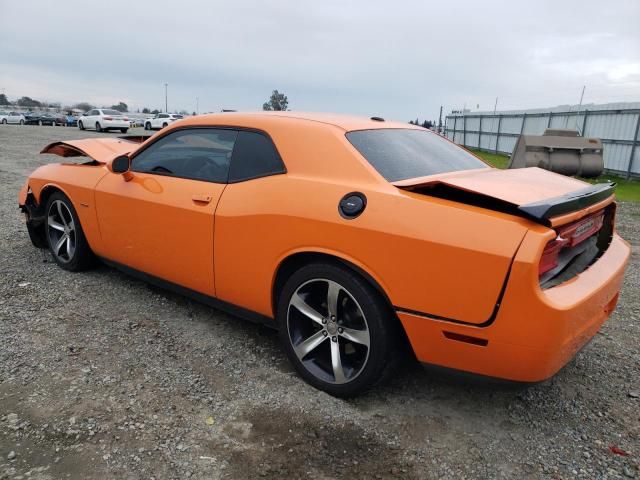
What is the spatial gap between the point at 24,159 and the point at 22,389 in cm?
1365

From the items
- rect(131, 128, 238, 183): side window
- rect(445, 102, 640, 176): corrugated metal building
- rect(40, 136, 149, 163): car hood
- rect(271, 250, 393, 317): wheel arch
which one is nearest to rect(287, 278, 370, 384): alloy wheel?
rect(271, 250, 393, 317): wheel arch

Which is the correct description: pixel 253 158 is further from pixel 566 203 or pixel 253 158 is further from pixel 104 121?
pixel 104 121

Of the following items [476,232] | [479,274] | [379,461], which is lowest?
[379,461]

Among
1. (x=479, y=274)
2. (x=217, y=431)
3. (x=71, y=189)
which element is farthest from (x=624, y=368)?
(x=71, y=189)

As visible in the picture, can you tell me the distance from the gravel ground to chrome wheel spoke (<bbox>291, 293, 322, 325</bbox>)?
1.42 ft

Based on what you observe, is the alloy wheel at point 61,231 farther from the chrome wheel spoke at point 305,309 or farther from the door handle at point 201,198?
the chrome wheel spoke at point 305,309

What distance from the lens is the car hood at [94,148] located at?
4.42 m

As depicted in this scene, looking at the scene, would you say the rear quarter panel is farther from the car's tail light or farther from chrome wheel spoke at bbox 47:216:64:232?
the car's tail light

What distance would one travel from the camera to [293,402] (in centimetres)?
275

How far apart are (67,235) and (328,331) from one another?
3036 millimetres

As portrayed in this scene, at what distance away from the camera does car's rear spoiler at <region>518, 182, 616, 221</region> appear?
2.16 meters

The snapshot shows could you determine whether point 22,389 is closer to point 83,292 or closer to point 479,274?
point 83,292

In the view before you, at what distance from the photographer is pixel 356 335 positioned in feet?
8.72

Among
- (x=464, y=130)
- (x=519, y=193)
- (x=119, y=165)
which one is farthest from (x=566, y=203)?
(x=464, y=130)
